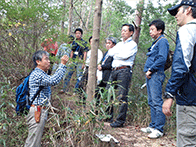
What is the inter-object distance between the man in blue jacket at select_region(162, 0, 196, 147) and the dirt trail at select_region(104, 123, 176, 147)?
129 centimetres

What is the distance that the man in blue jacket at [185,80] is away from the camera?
1.80 meters

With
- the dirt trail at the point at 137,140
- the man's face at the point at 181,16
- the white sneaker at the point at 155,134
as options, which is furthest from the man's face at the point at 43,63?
the white sneaker at the point at 155,134

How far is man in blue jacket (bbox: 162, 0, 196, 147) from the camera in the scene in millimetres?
1800

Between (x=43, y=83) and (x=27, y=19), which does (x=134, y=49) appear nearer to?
(x=43, y=83)

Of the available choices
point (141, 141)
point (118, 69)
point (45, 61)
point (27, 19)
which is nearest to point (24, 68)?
point (27, 19)

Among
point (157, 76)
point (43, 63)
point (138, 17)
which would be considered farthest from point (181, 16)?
point (138, 17)

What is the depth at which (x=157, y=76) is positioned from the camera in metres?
3.37

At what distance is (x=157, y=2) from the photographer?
5.53m

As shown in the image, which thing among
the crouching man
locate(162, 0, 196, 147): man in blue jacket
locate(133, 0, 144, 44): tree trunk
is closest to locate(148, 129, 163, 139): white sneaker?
locate(162, 0, 196, 147): man in blue jacket

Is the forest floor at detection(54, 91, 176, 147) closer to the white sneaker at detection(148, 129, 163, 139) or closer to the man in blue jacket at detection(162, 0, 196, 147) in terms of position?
the white sneaker at detection(148, 129, 163, 139)

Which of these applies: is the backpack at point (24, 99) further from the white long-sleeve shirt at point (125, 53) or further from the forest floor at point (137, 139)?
the white long-sleeve shirt at point (125, 53)

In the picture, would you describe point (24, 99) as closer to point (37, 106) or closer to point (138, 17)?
point (37, 106)

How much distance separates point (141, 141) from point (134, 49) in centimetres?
184

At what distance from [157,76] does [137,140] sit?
1.24m
